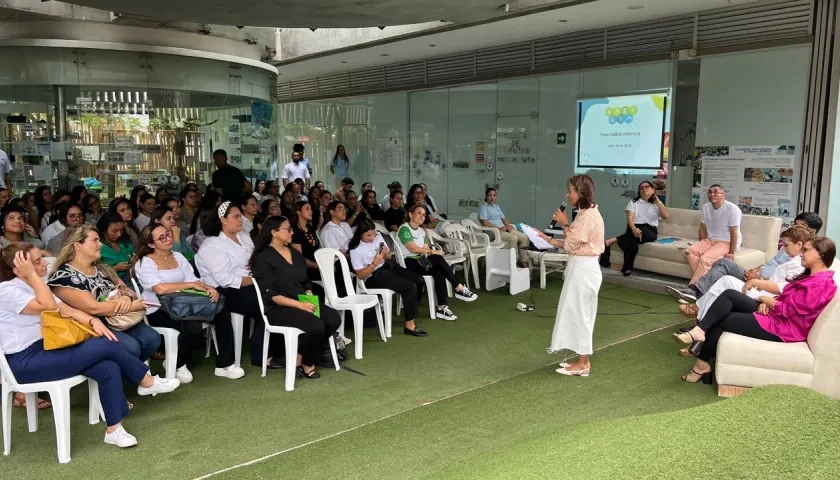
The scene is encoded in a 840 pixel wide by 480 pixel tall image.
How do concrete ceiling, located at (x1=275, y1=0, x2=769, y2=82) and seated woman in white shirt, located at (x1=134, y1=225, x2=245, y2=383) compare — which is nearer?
seated woman in white shirt, located at (x1=134, y1=225, x2=245, y2=383)

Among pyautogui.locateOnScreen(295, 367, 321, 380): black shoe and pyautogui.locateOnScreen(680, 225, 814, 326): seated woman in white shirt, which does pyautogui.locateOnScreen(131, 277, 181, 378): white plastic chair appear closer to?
pyautogui.locateOnScreen(295, 367, 321, 380): black shoe

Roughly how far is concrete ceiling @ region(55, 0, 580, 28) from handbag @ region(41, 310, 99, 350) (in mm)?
4761

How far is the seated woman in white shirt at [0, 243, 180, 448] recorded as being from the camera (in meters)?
3.60

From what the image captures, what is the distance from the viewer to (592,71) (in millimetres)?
10086

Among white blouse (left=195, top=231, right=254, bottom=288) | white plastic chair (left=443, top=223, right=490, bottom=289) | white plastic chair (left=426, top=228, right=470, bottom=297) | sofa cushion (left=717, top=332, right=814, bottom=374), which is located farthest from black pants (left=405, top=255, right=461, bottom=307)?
sofa cushion (left=717, top=332, right=814, bottom=374)

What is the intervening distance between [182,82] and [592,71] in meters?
6.78

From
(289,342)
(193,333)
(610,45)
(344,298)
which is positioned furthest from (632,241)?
(193,333)

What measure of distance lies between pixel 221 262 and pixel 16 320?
5.46 feet

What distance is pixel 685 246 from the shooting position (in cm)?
816

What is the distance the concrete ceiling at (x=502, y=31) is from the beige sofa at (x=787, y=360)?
4999 mm

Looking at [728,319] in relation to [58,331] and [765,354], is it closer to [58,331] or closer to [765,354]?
[765,354]

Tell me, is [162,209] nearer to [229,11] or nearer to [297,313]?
[297,313]

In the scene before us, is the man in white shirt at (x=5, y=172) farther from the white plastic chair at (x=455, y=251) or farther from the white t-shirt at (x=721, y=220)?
the white t-shirt at (x=721, y=220)

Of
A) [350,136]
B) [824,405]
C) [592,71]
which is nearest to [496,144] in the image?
[592,71]
